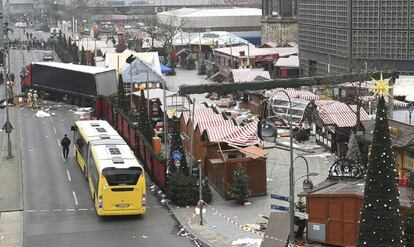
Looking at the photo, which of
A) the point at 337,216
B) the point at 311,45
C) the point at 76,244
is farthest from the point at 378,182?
the point at 311,45

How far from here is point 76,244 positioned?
2786cm

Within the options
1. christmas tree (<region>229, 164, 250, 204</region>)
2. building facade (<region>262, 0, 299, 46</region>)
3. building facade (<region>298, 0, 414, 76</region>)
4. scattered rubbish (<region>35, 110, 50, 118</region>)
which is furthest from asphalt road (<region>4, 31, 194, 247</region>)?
building facade (<region>262, 0, 299, 46</region>)

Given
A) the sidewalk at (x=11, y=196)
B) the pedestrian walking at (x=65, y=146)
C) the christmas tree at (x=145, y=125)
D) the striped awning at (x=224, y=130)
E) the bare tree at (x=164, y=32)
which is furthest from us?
the bare tree at (x=164, y=32)

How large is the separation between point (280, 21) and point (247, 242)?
78.8 metres

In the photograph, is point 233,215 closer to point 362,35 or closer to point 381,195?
point 381,195

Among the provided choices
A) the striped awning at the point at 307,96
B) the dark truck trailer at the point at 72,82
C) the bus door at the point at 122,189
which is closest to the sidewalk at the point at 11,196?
the bus door at the point at 122,189

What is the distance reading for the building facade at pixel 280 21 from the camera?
101562 mm

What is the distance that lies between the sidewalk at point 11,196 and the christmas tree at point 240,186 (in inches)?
345

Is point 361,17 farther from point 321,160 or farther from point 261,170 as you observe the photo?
point 261,170

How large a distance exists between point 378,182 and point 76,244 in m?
12.5

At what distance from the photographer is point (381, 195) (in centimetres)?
1977

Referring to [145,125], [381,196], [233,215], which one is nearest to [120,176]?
[233,215]

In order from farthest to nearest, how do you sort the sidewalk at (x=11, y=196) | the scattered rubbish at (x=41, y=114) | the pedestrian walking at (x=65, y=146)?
the scattered rubbish at (x=41, y=114) → the pedestrian walking at (x=65, y=146) → the sidewalk at (x=11, y=196)

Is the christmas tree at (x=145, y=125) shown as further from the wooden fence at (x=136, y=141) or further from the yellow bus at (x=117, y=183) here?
the yellow bus at (x=117, y=183)
